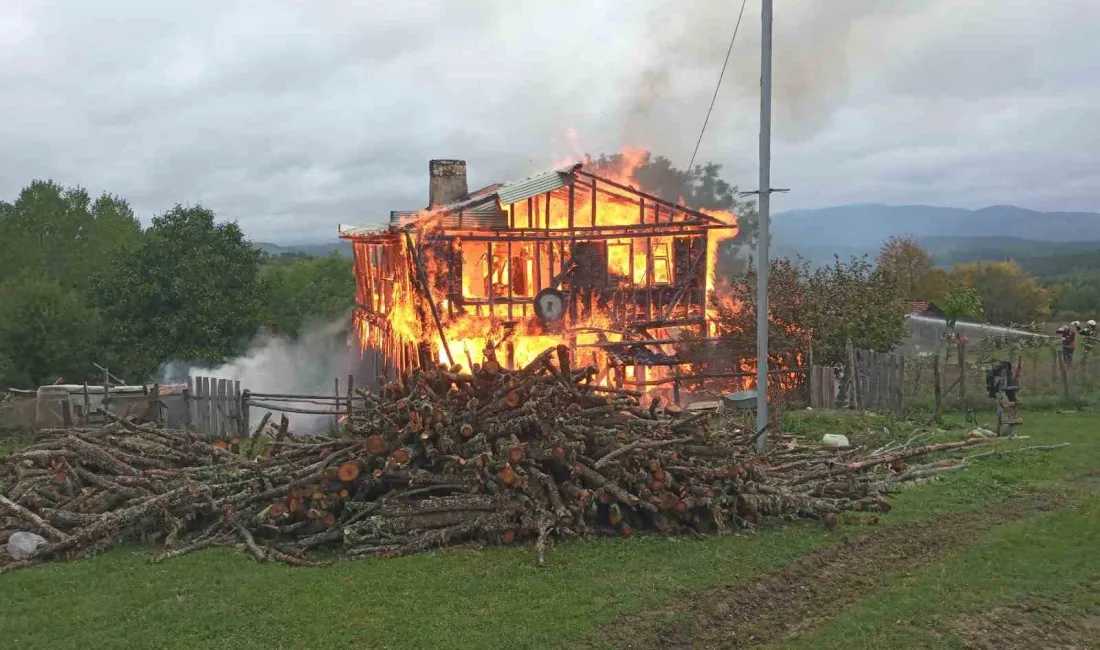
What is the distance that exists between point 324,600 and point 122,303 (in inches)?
1023

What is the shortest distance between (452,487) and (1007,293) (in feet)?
201

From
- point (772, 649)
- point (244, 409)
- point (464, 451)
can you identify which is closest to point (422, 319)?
point (244, 409)

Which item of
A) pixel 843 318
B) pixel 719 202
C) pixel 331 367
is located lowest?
pixel 331 367

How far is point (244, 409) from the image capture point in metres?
18.7

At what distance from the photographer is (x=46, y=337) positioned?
31.4 m

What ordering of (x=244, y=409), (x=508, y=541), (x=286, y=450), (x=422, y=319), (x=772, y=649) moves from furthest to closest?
(x=422, y=319) < (x=244, y=409) < (x=286, y=450) < (x=508, y=541) < (x=772, y=649)

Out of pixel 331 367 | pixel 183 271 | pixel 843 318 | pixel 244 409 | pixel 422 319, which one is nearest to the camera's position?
pixel 244 409

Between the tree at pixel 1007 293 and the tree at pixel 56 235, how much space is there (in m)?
53.4

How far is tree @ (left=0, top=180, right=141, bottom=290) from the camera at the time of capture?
42.0 metres

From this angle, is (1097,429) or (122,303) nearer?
(1097,429)

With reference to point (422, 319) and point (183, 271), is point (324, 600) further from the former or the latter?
point (183, 271)

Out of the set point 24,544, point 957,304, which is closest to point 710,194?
point 957,304

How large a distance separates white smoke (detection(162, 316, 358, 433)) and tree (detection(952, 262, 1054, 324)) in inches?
1661

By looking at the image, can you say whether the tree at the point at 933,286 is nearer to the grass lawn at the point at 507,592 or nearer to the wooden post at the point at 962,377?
the wooden post at the point at 962,377
